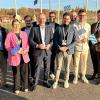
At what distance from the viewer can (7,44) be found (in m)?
8.42

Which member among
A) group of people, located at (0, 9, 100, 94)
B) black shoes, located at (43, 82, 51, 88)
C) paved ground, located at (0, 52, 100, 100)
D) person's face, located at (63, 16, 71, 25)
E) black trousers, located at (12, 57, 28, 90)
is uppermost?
person's face, located at (63, 16, 71, 25)

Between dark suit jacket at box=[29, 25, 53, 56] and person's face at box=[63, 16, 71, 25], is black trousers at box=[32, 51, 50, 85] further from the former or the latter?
person's face at box=[63, 16, 71, 25]

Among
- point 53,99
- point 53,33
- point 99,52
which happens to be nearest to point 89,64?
point 99,52

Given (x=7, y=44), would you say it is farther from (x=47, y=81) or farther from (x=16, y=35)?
(x=47, y=81)

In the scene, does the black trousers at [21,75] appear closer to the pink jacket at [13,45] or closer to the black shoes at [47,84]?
the pink jacket at [13,45]

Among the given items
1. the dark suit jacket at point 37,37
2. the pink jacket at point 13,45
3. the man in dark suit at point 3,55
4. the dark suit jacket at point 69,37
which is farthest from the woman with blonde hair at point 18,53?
the dark suit jacket at point 69,37

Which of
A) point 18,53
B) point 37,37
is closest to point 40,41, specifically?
point 37,37

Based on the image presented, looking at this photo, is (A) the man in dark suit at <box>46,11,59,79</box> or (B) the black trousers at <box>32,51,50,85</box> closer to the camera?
(B) the black trousers at <box>32,51,50,85</box>

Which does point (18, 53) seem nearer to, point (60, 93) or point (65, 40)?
point (65, 40)

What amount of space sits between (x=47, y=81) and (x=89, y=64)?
362 centimetres

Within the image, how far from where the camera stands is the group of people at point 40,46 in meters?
8.49

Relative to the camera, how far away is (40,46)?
8.69 m

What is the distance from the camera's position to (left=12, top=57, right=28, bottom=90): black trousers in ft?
28.3

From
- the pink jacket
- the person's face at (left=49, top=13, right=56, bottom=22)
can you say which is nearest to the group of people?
the pink jacket
